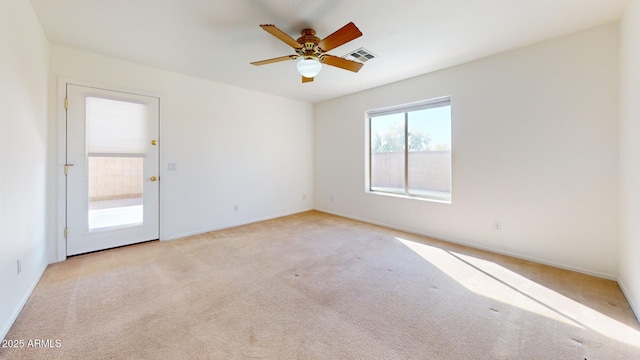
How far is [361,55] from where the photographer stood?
309cm

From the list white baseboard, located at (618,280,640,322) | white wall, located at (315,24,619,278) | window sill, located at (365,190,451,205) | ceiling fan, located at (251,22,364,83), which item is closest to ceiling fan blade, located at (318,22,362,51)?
ceiling fan, located at (251,22,364,83)

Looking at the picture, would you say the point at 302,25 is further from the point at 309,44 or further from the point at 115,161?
the point at 115,161

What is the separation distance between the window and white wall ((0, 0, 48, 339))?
4.47 meters

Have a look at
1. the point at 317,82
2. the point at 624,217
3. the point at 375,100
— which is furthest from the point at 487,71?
the point at 317,82

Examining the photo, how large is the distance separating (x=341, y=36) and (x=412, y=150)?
8.69 ft

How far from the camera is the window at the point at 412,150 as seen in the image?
3766 millimetres

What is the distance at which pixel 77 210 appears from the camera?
3039mm

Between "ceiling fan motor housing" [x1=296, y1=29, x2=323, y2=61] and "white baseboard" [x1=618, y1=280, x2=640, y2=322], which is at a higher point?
"ceiling fan motor housing" [x1=296, y1=29, x2=323, y2=61]

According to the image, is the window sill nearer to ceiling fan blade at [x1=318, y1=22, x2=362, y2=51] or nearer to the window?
the window

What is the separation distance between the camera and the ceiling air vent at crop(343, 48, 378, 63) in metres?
2.98

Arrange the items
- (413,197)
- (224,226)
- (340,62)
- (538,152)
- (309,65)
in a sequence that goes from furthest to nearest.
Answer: (224,226), (413,197), (538,152), (340,62), (309,65)

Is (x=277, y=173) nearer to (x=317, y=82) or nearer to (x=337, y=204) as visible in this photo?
(x=337, y=204)

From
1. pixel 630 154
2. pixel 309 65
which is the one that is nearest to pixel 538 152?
pixel 630 154

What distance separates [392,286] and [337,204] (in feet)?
10.1
